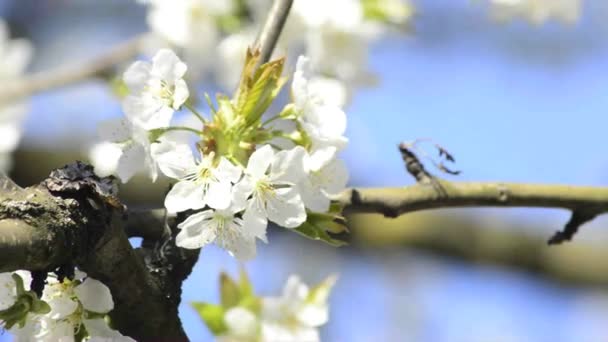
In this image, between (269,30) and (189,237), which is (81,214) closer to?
(189,237)

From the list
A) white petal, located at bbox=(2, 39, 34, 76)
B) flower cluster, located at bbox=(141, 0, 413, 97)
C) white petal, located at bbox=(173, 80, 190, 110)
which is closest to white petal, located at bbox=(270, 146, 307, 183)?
white petal, located at bbox=(173, 80, 190, 110)

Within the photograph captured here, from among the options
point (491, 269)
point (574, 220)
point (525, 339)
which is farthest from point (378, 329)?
point (574, 220)

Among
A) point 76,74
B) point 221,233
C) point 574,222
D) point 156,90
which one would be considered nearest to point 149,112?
point 156,90

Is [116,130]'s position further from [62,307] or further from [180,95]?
[62,307]

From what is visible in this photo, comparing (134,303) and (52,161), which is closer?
(134,303)

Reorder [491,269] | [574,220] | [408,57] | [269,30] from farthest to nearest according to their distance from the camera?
[408,57]
[491,269]
[574,220]
[269,30]

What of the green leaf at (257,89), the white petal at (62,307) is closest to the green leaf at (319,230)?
the green leaf at (257,89)

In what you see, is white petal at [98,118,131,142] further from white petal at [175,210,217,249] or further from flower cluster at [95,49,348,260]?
white petal at [175,210,217,249]
